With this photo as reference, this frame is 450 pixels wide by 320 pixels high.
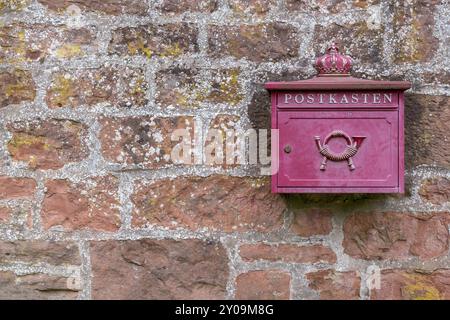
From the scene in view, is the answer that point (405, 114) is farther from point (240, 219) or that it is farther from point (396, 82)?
point (240, 219)

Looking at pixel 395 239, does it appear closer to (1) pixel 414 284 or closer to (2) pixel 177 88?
A: (1) pixel 414 284

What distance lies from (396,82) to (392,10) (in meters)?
0.38

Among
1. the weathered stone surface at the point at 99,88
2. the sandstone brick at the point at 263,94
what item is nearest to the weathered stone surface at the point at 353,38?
the sandstone brick at the point at 263,94

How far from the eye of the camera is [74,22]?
9.04ft

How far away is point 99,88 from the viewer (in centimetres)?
274

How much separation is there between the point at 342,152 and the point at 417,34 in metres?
0.59

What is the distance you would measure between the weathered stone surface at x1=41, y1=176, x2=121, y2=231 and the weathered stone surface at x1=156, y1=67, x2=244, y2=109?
388 mm

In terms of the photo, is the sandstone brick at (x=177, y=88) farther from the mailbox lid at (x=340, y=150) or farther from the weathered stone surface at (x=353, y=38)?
the weathered stone surface at (x=353, y=38)

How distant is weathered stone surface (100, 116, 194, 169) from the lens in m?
2.73

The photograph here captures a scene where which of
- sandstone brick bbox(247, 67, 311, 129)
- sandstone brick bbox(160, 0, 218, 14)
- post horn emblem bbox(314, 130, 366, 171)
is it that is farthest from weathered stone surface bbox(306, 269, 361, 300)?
sandstone brick bbox(160, 0, 218, 14)

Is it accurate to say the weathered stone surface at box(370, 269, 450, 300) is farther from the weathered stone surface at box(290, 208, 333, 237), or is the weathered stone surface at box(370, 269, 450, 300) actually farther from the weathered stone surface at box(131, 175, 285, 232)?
the weathered stone surface at box(131, 175, 285, 232)

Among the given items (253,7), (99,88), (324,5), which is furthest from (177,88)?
(324,5)

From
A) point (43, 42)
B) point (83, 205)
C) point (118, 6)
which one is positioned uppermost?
point (118, 6)
